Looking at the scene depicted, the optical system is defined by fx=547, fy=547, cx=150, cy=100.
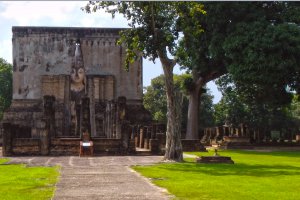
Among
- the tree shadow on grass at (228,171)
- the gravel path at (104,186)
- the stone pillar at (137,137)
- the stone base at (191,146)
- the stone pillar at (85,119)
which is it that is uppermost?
the stone pillar at (85,119)

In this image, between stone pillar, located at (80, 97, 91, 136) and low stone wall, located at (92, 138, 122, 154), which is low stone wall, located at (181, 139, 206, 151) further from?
stone pillar, located at (80, 97, 91, 136)

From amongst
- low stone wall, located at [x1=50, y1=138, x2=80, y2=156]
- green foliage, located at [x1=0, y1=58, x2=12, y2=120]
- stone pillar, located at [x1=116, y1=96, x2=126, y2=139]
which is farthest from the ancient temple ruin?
low stone wall, located at [x1=50, y1=138, x2=80, y2=156]

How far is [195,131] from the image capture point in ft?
129

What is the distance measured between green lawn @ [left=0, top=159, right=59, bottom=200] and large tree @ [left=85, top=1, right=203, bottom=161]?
572 centimetres

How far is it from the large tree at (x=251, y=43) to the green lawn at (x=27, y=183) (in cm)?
1332

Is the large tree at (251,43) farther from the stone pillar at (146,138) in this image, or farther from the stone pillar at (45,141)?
the stone pillar at (45,141)

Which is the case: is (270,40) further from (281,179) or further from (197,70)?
(281,179)

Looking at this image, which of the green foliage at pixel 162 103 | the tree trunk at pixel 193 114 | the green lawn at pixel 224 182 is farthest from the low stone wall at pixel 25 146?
the green foliage at pixel 162 103

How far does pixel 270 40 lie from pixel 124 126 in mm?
9865

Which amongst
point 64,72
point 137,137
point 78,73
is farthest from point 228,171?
point 64,72

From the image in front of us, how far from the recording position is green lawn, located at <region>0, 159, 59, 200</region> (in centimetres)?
1138

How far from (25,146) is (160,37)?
9.30 m

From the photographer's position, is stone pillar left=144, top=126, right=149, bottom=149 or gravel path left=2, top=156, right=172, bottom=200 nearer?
gravel path left=2, top=156, right=172, bottom=200

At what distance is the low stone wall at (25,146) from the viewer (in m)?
26.5
